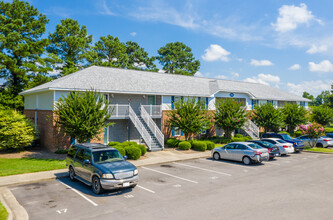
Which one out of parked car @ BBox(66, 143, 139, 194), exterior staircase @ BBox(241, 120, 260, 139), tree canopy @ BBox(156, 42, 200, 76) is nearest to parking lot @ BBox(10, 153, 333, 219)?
parked car @ BBox(66, 143, 139, 194)

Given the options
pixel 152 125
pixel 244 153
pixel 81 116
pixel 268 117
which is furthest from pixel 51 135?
pixel 268 117

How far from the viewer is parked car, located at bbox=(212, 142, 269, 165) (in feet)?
55.4

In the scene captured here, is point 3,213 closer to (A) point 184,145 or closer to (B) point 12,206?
(B) point 12,206

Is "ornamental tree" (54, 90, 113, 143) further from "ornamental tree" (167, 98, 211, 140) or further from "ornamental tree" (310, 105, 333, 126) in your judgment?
"ornamental tree" (310, 105, 333, 126)

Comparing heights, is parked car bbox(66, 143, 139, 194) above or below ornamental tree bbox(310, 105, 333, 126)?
below

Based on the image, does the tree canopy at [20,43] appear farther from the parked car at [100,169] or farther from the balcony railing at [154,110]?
the parked car at [100,169]

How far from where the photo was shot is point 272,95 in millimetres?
40656

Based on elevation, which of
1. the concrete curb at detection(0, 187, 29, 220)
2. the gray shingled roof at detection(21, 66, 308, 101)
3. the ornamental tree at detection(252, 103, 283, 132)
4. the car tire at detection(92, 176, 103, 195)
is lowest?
the concrete curb at detection(0, 187, 29, 220)

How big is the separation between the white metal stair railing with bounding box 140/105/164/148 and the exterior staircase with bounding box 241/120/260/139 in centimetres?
1166

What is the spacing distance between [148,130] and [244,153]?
32.0 ft

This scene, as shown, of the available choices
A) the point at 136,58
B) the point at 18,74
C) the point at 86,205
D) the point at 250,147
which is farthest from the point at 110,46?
the point at 86,205

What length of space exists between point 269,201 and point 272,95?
1347 inches

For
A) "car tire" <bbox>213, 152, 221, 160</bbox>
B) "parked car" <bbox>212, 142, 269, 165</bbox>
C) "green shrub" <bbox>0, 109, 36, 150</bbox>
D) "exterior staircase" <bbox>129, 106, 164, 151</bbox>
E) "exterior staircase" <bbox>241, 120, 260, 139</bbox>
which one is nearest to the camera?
"parked car" <bbox>212, 142, 269, 165</bbox>

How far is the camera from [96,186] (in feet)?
36.0
